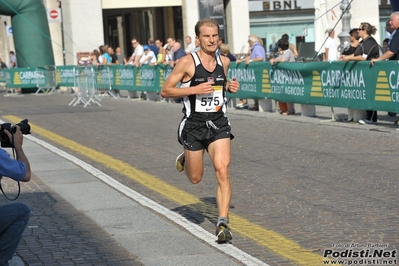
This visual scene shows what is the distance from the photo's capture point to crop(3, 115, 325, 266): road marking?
6.90 m

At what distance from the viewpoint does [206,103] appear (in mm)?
7855

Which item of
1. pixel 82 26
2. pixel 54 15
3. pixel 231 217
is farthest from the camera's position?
pixel 82 26

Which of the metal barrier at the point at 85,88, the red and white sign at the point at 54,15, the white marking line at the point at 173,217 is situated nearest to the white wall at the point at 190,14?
the red and white sign at the point at 54,15

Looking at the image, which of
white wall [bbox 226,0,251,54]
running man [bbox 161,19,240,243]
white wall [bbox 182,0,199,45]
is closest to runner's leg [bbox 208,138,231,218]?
running man [bbox 161,19,240,243]

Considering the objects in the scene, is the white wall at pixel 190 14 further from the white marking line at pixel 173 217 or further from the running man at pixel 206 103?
the running man at pixel 206 103

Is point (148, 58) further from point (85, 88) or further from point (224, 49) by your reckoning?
point (224, 49)

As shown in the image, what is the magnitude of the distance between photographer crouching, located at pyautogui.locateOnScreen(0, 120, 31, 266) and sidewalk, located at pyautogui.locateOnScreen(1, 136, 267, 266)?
→ 2.70ft

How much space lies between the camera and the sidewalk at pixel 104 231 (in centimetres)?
689

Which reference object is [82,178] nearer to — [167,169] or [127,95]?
[167,169]

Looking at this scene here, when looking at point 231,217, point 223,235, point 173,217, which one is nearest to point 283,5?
point 231,217

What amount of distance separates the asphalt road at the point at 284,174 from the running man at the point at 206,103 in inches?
23.4

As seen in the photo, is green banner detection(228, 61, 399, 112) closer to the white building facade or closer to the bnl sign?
the white building facade

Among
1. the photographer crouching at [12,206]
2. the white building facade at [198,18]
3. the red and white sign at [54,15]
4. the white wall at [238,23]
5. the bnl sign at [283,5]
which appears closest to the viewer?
the photographer crouching at [12,206]

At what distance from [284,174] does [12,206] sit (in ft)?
18.3
